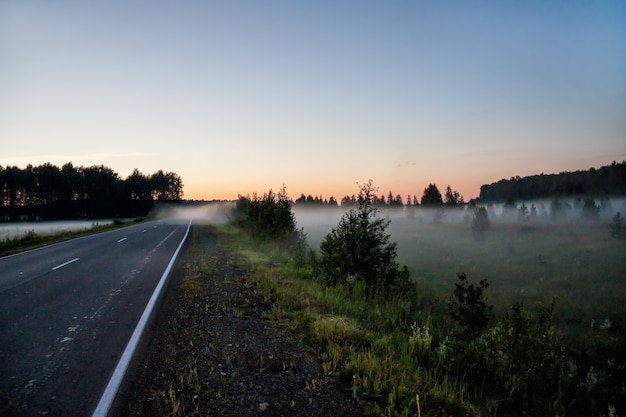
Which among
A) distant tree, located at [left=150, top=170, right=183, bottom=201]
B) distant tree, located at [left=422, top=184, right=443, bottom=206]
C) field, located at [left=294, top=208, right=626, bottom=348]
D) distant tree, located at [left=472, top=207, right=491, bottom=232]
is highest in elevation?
distant tree, located at [left=150, top=170, right=183, bottom=201]

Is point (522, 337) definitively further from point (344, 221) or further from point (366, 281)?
point (344, 221)

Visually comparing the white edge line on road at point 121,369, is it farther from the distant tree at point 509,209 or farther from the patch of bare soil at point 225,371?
the distant tree at point 509,209

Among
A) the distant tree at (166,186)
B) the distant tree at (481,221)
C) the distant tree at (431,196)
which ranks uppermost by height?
the distant tree at (166,186)

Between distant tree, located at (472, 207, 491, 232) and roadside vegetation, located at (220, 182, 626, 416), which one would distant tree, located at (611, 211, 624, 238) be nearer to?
distant tree, located at (472, 207, 491, 232)

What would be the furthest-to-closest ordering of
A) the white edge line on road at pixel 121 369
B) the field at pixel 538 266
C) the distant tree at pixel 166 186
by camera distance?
the distant tree at pixel 166 186 < the field at pixel 538 266 < the white edge line on road at pixel 121 369

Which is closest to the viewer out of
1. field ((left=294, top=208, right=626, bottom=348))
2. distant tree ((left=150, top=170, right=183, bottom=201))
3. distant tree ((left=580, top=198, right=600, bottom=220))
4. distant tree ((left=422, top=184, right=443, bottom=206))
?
field ((left=294, top=208, right=626, bottom=348))

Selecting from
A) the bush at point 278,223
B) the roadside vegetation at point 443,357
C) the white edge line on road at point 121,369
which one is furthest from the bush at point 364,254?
the bush at point 278,223

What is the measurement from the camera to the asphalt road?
3.73 m

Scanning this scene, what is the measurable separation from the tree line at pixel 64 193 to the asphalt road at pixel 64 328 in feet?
302

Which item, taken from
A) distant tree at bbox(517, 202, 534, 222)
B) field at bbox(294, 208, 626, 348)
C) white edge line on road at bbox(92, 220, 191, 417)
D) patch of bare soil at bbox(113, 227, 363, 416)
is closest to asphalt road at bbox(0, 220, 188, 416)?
white edge line on road at bbox(92, 220, 191, 417)

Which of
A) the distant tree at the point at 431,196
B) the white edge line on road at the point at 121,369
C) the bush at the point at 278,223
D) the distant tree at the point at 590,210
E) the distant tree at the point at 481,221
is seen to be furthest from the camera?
the distant tree at the point at 431,196

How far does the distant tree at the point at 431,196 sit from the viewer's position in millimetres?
52247

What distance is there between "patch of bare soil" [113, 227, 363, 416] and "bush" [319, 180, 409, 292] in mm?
3822

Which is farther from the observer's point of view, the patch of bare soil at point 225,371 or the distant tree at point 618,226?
the distant tree at point 618,226
